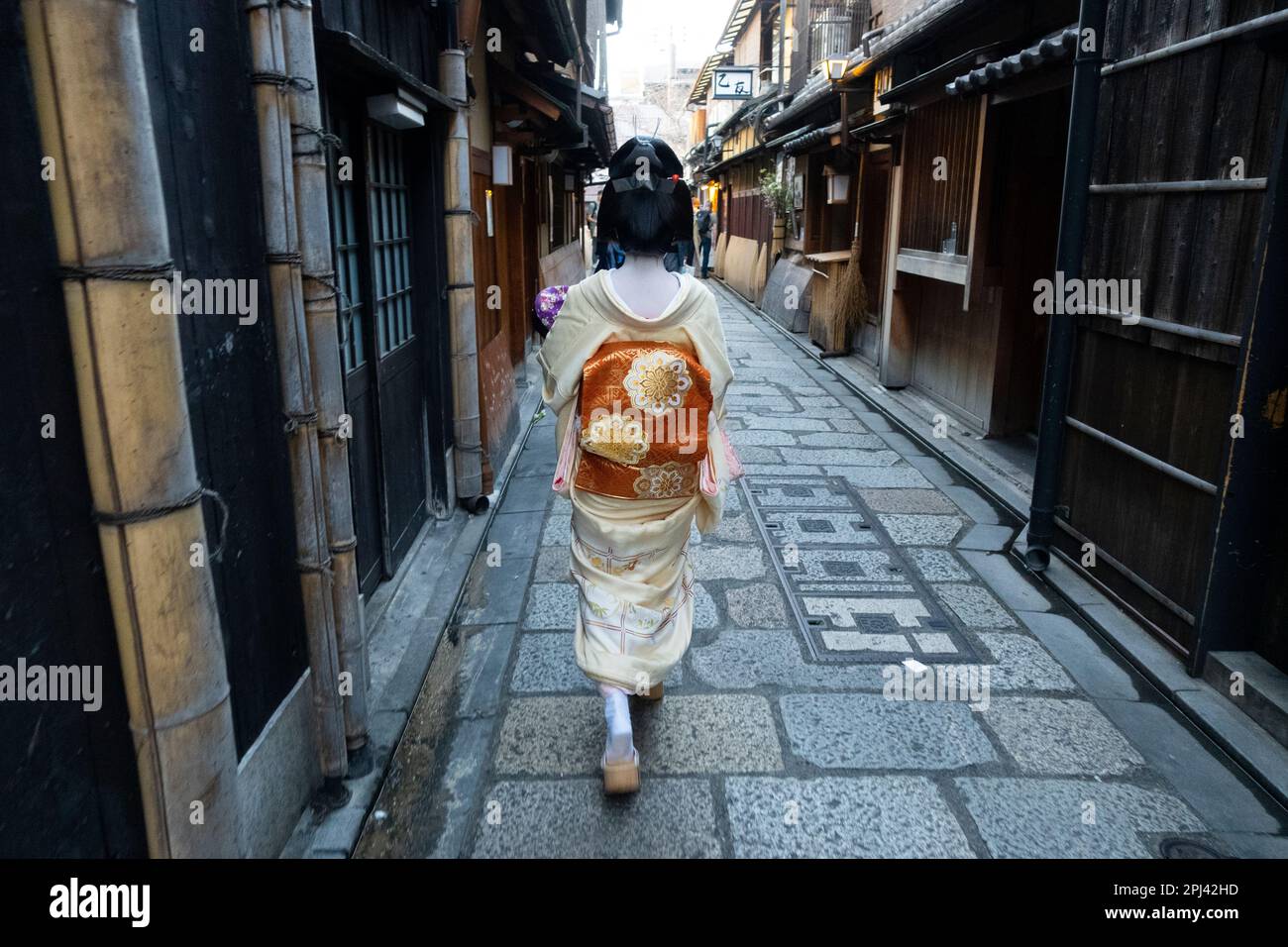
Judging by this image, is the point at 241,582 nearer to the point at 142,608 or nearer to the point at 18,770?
the point at 142,608

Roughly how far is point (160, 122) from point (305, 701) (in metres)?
2.19

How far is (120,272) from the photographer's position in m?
2.06

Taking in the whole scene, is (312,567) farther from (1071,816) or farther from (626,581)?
(1071,816)

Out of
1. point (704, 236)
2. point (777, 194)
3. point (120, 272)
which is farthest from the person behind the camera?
point (704, 236)

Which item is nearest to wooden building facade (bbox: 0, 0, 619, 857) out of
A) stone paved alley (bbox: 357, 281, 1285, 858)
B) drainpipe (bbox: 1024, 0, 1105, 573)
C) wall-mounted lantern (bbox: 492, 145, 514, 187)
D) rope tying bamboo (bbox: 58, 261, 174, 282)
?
rope tying bamboo (bbox: 58, 261, 174, 282)

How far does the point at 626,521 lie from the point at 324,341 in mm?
1410

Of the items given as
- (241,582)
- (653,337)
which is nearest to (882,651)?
(653,337)

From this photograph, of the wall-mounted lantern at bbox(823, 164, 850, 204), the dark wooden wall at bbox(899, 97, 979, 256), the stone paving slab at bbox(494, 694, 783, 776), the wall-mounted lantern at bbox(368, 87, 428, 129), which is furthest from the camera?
the wall-mounted lantern at bbox(823, 164, 850, 204)

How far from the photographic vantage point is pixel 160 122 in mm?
2496

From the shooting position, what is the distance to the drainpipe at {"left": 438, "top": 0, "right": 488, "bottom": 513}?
6.18 meters

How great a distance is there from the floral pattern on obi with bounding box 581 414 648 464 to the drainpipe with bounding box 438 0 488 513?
318cm

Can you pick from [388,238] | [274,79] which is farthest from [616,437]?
[388,238]

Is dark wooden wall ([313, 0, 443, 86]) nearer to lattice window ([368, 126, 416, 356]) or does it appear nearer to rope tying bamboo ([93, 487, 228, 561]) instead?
lattice window ([368, 126, 416, 356])

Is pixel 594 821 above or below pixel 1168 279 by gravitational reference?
below
